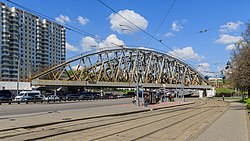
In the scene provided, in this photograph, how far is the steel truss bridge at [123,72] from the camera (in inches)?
3933

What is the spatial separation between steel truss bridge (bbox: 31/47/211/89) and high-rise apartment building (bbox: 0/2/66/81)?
726 inches

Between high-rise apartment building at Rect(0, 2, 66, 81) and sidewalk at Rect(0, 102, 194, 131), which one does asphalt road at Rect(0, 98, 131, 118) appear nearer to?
sidewalk at Rect(0, 102, 194, 131)

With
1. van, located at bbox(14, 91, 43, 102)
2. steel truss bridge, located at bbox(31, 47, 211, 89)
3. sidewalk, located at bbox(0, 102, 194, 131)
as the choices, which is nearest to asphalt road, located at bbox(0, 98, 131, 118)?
sidewalk, located at bbox(0, 102, 194, 131)

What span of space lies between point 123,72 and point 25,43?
47675mm

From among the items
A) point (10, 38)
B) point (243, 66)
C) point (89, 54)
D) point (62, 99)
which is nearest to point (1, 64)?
point (10, 38)

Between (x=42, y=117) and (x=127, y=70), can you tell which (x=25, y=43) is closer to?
(x=127, y=70)

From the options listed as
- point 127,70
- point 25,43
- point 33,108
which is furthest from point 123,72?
point 33,108

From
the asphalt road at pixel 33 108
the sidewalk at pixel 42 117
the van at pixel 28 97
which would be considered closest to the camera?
the sidewalk at pixel 42 117

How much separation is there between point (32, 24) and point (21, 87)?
237ft

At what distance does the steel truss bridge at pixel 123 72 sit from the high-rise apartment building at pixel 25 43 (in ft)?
60.5

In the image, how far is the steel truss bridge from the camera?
3933 inches

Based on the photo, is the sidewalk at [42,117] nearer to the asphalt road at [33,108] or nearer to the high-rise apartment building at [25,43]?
the asphalt road at [33,108]

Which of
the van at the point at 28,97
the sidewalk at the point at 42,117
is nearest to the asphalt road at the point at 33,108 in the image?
the sidewalk at the point at 42,117

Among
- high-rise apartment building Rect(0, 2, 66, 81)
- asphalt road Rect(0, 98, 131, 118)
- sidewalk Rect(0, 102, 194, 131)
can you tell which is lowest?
asphalt road Rect(0, 98, 131, 118)
